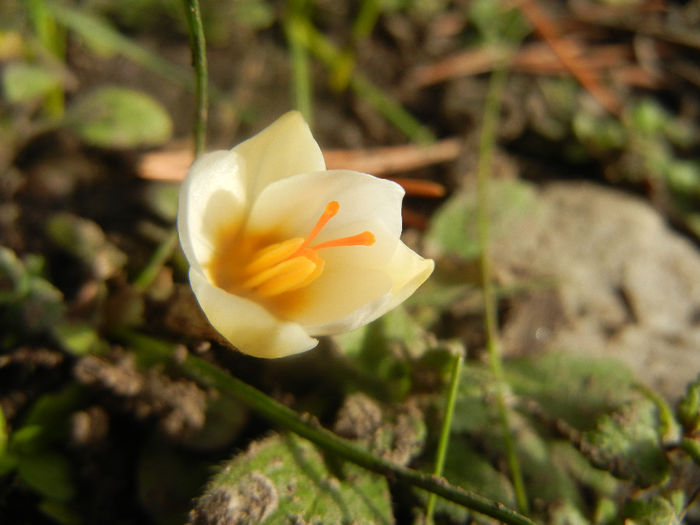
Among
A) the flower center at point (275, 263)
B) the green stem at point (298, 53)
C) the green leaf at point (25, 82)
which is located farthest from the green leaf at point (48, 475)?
the green stem at point (298, 53)

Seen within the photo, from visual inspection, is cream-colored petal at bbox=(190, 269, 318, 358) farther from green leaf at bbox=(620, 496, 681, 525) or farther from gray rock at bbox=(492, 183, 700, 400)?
gray rock at bbox=(492, 183, 700, 400)

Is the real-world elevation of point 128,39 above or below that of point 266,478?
above

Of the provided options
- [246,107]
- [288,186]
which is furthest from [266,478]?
[246,107]

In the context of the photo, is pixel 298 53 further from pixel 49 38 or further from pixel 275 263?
pixel 275 263

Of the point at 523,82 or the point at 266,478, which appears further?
the point at 523,82

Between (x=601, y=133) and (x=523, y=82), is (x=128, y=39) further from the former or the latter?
(x=601, y=133)

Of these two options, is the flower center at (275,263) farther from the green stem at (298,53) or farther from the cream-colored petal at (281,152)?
the green stem at (298,53)
